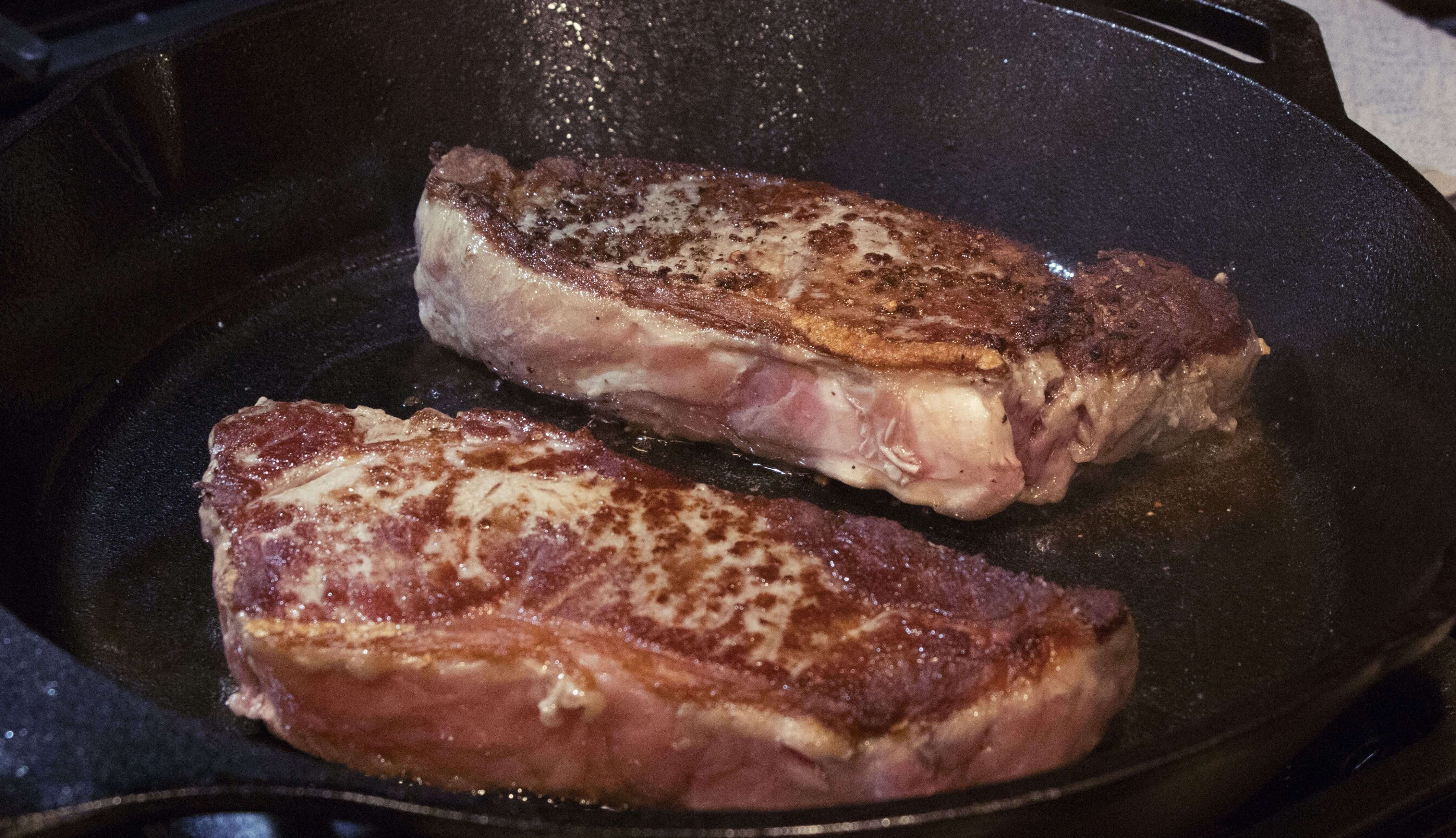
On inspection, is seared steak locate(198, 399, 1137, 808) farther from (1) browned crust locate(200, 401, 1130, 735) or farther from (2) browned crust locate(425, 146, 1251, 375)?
(2) browned crust locate(425, 146, 1251, 375)

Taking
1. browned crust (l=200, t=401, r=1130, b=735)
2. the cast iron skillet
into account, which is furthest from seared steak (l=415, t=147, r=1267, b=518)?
browned crust (l=200, t=401, r=1130, b=735)

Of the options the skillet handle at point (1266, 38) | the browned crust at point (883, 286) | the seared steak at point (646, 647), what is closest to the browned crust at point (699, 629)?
the seared steak at point (646, 647)

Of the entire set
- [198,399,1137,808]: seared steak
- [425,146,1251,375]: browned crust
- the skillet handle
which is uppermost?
the skillet handle

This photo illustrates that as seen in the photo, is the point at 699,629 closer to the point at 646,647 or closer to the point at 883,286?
the point at 646,647

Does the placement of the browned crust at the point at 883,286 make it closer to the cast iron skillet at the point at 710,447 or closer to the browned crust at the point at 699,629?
the cast iron skillet at the point at 710,447

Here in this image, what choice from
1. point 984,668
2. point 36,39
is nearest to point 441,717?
point 984,668

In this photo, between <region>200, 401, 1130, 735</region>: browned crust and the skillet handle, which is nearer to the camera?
<region>200, 401, 1130, 735</region>: browned crust
